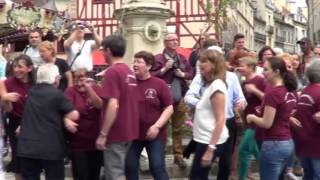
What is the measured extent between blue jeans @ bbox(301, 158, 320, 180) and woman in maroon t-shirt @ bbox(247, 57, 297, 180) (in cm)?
39

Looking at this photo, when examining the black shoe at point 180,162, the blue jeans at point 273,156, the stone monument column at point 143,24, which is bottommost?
the black shoe at point 180,162

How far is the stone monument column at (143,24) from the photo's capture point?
1114cm

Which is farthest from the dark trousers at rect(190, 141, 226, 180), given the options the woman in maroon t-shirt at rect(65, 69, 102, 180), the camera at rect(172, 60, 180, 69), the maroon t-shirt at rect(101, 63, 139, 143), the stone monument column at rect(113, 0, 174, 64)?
the stone monument column at rect(113, 0, 174, 64)

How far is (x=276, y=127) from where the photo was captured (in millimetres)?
5570

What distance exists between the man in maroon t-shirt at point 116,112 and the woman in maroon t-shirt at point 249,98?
5.42ft

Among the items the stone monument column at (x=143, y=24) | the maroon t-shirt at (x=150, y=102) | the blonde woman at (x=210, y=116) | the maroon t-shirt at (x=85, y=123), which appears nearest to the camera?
the blonde woman at (x=210, y=116)

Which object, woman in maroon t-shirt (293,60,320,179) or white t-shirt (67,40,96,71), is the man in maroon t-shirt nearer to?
woman in maroon t-shirt (293,60,320,179)

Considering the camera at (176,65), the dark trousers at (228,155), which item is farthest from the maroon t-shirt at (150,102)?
the camera at (176,65)

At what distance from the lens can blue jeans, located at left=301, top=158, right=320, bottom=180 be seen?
585 centimetres

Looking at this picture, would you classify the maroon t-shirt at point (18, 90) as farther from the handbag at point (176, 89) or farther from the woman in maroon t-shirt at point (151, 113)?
the handbag at point (176, 89)

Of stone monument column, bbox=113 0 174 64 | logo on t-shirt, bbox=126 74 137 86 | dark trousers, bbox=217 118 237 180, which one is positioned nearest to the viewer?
logo on t-shirt, bbox=126 74 137 86

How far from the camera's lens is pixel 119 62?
→ 568cm

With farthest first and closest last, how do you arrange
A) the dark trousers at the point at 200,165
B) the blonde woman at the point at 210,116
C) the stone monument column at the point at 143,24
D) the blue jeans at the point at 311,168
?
the stone monument column at the point at 143,24 → the blue jeans at the point at 311,168 → the dark trousers at the point at 200,165 → the blonde woman at the point at 210,116

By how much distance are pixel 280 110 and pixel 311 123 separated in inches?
18.8
